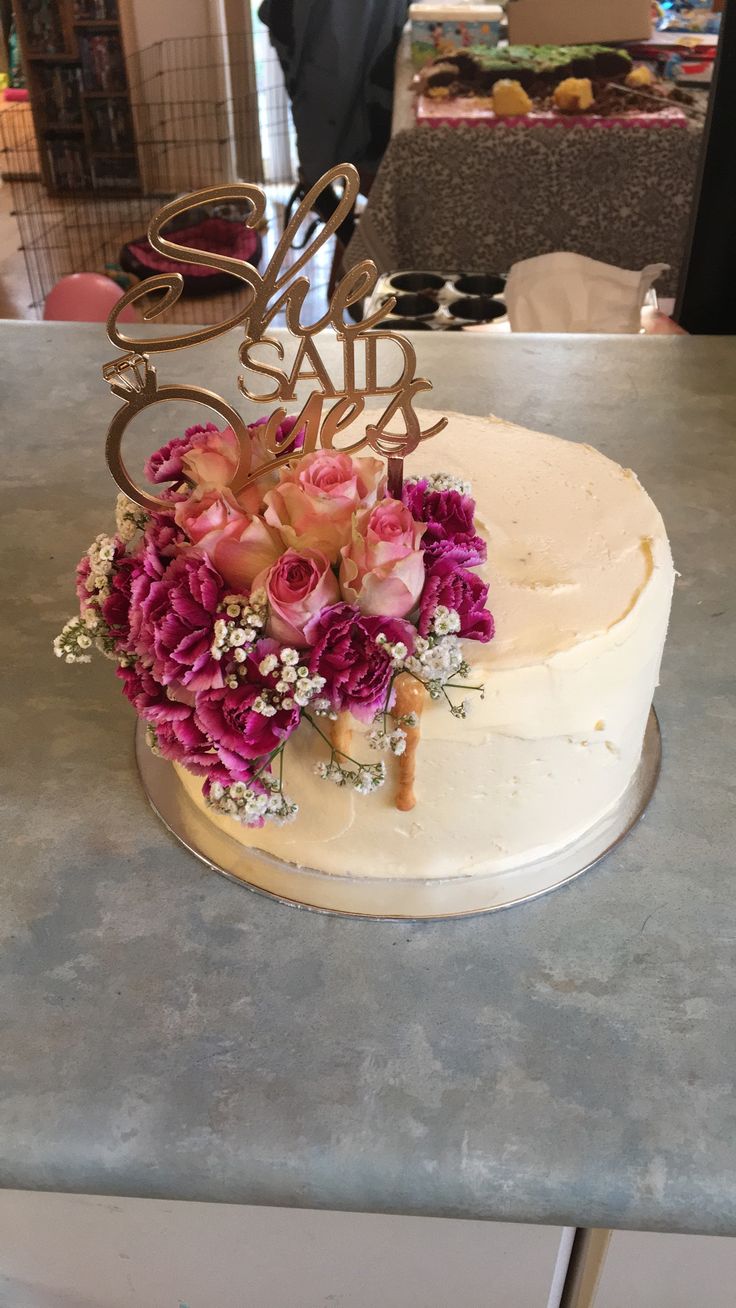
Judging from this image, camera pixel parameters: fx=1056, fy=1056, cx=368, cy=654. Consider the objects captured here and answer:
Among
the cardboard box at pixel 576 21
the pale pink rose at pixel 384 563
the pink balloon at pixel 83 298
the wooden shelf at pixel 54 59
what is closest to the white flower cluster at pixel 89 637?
the pale pink rose at pixel 384 563

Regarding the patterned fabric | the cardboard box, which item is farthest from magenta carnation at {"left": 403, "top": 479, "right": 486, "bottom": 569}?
the cardboard box

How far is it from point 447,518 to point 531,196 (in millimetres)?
2333

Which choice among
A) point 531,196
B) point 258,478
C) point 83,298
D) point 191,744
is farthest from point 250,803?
point 531,196

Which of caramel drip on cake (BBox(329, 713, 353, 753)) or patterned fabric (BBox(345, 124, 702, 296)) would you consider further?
patterned fabric (BBox(345, 124, 702, 296))

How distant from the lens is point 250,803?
0.85 meters

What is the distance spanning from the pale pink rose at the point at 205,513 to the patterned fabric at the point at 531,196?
2.27m

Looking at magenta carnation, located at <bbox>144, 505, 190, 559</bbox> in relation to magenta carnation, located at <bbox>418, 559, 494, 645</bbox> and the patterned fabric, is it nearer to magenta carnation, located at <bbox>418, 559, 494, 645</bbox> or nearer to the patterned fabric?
magenta carnation, located at <bbox>418, 559, 494, 645</bbox>

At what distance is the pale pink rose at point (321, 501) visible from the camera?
0.85m

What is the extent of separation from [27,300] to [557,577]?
3.64 meters

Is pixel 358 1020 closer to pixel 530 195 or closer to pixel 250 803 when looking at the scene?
pixel 250 803

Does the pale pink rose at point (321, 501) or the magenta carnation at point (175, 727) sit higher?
the pale pink rose at point (321, 501)

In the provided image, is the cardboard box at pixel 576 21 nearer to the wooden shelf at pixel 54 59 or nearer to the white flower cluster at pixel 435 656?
the wooden shelf at pixel 54 59

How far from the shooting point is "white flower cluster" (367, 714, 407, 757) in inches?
33.3

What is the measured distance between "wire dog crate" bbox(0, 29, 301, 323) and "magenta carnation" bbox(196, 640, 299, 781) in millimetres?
4372
